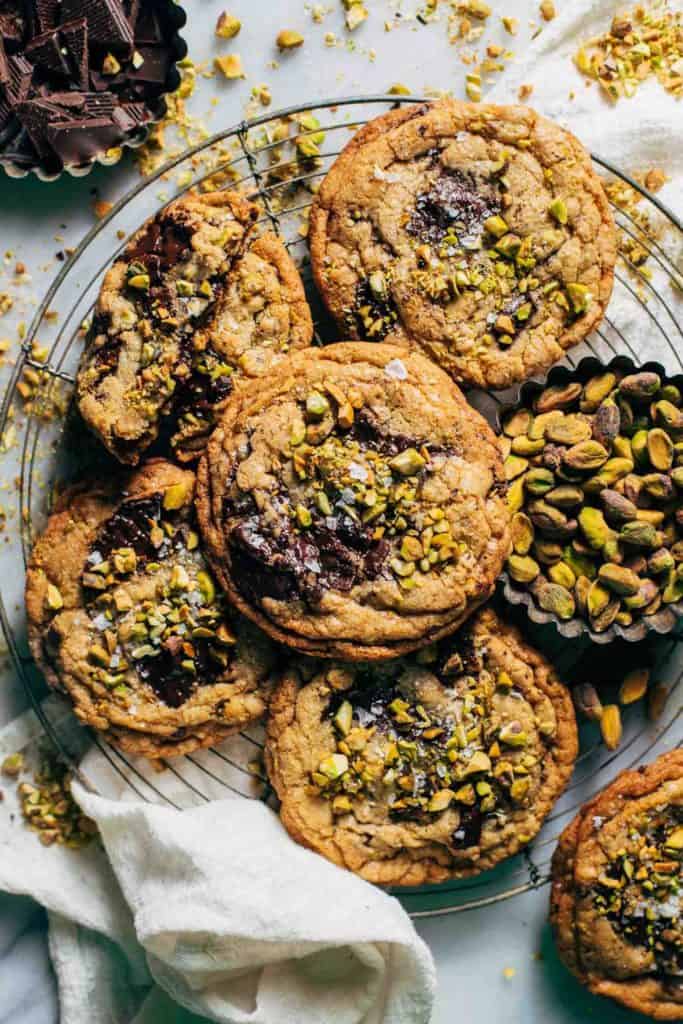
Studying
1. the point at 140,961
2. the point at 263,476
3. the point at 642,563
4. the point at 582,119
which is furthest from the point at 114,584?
the point at 582,119

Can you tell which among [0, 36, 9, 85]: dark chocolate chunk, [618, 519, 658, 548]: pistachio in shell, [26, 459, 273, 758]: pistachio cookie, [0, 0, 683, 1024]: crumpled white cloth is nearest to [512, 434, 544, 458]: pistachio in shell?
[618, 519, 658, 548]: pistachio in shell

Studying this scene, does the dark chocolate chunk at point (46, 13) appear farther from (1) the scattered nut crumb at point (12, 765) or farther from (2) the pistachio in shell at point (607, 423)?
(1) the scattered nut crumb at point (12, 765)

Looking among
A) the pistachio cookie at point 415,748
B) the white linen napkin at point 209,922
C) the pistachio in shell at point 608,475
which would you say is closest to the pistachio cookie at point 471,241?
the pistachio in shell at point 608,475

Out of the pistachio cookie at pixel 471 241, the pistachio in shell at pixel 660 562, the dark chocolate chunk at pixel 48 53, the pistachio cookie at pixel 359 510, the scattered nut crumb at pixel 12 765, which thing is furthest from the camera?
the scattered nut crumb at pixel 12 765

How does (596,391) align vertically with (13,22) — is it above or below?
above

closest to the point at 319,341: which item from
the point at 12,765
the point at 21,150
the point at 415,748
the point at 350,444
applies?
the point at 350,444

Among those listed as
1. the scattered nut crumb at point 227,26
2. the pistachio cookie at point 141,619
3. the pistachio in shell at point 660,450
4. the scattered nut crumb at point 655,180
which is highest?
the scattered nut crumb at point 655,180

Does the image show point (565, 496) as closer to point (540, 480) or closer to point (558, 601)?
point (540, 480)

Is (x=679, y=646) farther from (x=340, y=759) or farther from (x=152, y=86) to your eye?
(x=152, y=86)
